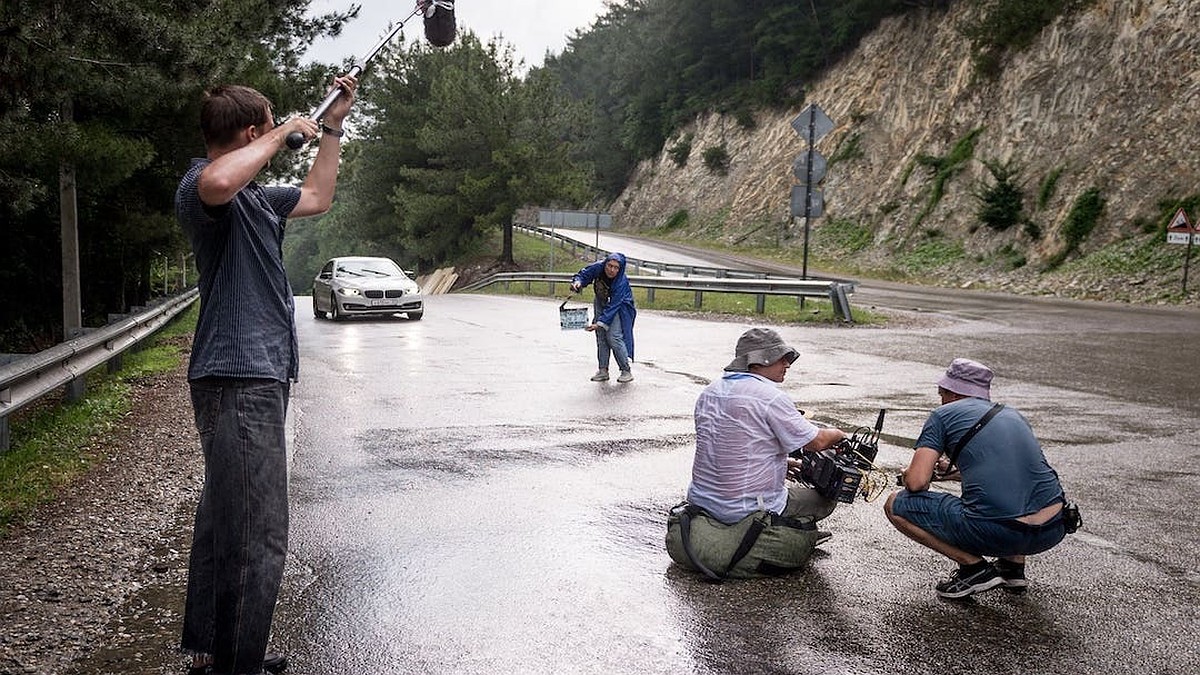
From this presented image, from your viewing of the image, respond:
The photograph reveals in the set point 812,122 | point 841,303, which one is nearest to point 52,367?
point 841,303

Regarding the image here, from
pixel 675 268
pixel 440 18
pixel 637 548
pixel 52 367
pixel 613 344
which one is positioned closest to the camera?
pixel 440 18

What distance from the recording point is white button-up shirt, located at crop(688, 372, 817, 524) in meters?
5.20

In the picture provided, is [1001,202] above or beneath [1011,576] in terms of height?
above

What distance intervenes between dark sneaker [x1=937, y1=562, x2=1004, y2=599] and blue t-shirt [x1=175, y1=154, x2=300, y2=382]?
3233 millimetres

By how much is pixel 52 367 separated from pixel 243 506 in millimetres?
5658

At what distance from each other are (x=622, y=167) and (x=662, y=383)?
2916 inches

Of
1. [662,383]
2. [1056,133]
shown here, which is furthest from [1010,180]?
[662,383]

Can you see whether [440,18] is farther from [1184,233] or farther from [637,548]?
[1184,233]

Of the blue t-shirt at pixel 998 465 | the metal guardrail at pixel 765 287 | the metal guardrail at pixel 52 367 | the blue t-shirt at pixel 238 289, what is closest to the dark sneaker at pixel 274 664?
the blue t-shirt at pixel 238 289

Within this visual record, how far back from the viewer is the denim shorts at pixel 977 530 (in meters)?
4.86

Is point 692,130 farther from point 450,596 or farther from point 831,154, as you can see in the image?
point 450,596

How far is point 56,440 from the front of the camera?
833 cm

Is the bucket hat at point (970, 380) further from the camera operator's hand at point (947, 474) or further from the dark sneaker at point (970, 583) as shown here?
the dark sneaker at point (970, 583)

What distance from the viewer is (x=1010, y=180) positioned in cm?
3744
